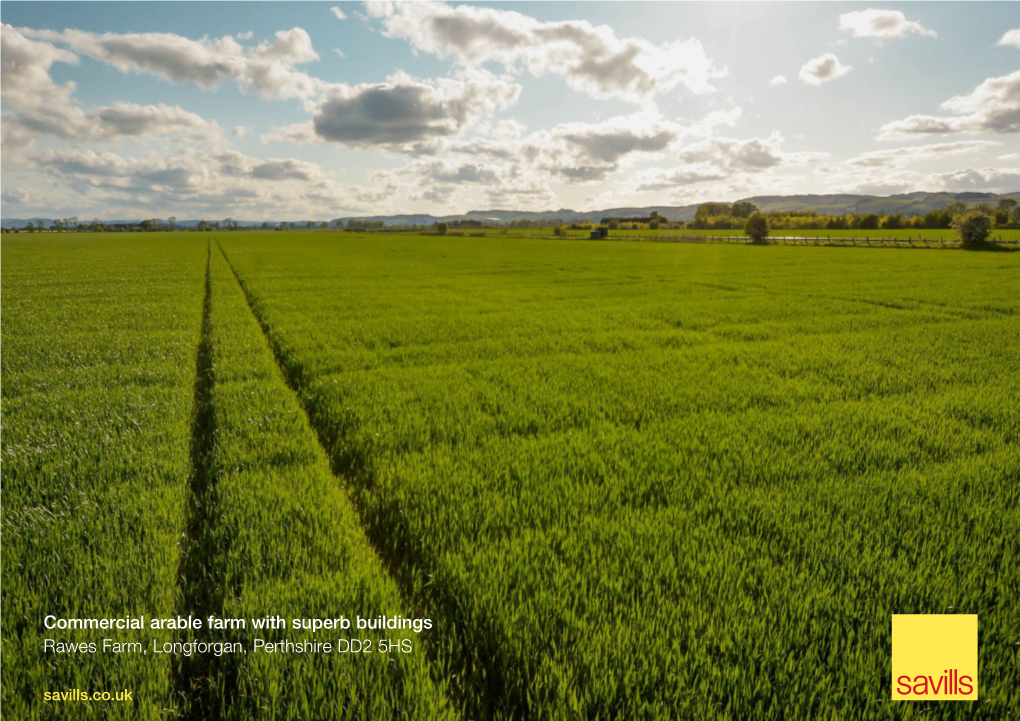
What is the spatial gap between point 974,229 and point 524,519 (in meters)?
81.2

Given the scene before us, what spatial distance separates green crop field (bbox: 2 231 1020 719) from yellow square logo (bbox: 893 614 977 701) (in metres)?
0.08

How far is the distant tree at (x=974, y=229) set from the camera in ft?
201

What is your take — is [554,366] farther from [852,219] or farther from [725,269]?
[852,219]

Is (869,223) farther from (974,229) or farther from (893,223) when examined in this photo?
(974,229)

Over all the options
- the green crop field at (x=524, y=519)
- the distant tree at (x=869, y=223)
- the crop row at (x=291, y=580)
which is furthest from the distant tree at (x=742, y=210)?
the crop row at (x=291, y=580)

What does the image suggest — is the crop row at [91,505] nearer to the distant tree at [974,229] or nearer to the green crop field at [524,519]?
the green crop field at [524,519]

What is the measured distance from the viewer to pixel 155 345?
1198 centimetres

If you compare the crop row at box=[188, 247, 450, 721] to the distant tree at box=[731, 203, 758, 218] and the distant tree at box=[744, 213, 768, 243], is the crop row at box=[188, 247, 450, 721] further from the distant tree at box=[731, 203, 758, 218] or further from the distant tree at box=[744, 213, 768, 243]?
the distant tree at box=[731, 203, 758, 218]

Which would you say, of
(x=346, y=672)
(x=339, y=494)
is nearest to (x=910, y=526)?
(x=346, y=672)

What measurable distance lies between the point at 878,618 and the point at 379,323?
13.9m

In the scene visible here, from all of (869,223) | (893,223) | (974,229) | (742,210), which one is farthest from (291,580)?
(742,210)

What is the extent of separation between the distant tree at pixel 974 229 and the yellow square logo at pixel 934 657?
263 feet

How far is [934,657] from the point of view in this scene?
3.00m

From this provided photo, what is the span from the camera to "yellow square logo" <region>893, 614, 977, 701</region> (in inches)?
118
